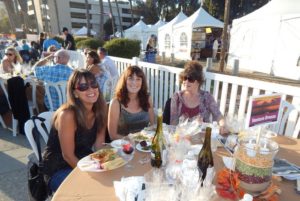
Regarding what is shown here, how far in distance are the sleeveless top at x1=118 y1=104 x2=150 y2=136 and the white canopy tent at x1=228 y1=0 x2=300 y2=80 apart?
9.60m

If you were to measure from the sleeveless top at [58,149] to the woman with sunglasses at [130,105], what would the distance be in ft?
1.13

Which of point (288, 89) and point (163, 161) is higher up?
point (288, 89)

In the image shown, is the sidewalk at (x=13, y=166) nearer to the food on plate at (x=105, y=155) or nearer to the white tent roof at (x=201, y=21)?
the food on plate at (x=105, y=155)

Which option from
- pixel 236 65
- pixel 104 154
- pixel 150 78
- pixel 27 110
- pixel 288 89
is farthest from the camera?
pixel 236 65

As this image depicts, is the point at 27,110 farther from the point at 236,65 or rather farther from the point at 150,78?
the point at 236,65

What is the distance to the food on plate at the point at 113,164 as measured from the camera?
1.53m

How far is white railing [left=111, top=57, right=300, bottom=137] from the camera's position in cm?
293

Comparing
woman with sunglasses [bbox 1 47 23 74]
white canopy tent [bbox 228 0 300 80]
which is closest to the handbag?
woman with sunglasses [bbox 1 47 23 74]

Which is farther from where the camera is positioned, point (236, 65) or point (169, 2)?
point (169, 2)

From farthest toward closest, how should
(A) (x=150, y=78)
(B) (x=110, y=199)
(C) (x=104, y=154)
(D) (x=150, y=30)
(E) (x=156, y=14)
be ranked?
(E) (x=156, y=14) → (D) (x=150, y=30) → (A) (x=150, y=78) → (C) (x=104, y=154) → (B) (x=110, y=199)

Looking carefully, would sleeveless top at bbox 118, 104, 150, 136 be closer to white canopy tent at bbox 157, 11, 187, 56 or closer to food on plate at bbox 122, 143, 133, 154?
food on plate at bbox 122, 143, 133, 154

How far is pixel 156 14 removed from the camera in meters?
48.6

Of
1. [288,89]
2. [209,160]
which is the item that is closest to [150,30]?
[288,89]

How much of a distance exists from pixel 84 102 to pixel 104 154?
688 millimetres
